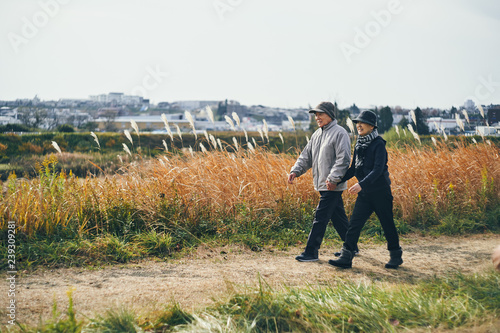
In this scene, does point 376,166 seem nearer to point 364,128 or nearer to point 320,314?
point 364,128

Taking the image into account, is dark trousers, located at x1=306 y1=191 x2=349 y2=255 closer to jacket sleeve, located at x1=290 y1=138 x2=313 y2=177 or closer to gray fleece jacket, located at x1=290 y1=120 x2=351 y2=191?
gray fleece jacket, located at x1=290 y1=120 x2=351 y2=191

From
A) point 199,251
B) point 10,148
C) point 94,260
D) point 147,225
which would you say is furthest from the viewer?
point 10,148

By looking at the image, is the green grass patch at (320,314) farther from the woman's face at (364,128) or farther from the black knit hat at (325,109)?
the black knit hat at (325,109)

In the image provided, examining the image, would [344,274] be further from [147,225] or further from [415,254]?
[147,225]

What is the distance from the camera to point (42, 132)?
2064 cm

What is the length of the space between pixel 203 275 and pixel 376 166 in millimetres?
2321

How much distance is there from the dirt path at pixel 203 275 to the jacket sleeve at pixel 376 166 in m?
1.08

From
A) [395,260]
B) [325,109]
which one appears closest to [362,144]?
[325,109]

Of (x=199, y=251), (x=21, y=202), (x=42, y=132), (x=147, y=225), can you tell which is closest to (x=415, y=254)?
(x=199, y=251)

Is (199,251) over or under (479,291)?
under

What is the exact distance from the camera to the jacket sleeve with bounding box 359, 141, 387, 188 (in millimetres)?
4418

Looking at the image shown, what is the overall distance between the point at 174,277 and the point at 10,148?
17.6m

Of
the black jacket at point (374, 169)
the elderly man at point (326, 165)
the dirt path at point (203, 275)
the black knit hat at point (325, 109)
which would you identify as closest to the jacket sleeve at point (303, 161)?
the elderly man at point (326, 165)

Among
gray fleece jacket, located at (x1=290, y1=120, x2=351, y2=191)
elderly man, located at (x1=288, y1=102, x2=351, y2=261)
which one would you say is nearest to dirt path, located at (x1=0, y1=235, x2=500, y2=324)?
elderly man, located at (x1=288, y1=102, x2=351, y2=261)
